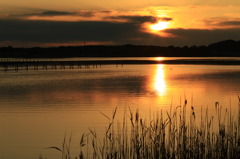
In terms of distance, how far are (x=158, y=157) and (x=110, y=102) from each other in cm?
1650

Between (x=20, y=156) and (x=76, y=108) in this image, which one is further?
(x=76, y=108)

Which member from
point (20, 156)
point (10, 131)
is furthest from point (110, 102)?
point (20, 156)

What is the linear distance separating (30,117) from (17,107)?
14.4ft

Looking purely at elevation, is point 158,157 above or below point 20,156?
above

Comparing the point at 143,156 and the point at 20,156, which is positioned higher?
the point at 143,156

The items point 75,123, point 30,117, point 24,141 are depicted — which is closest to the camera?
point 24,141

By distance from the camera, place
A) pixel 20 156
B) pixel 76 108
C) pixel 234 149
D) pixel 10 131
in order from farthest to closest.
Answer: pixel 76 108 < pixel 10 131 < pixel 20 156 < pixel 234 149

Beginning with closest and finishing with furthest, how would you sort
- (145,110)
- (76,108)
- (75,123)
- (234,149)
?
(234,149), (75,123), (145,110), (76,108)

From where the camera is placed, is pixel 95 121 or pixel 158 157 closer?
pixel 158 157

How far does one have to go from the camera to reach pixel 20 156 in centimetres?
1205

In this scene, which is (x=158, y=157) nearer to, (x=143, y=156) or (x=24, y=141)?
(x=143, y=156)

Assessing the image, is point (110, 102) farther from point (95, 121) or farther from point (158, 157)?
point (158, 157)

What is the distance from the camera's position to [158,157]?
28.5ft

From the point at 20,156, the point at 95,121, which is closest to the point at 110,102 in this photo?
the point at 95,121
